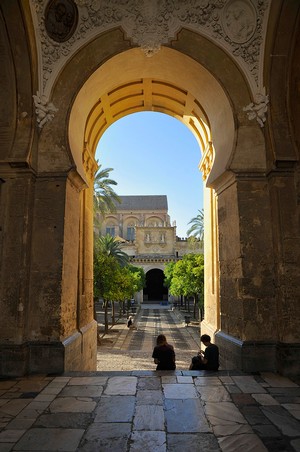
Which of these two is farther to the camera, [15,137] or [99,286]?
[99,286]

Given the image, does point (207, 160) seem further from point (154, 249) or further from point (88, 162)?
point (154, 249)

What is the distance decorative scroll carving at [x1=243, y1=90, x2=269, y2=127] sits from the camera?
642 cm

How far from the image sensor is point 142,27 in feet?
21.9

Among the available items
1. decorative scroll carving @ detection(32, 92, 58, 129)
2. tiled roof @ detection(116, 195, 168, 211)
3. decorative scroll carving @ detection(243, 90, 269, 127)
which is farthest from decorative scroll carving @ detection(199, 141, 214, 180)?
tiled roof @ detection(116, 195, 168, 211)

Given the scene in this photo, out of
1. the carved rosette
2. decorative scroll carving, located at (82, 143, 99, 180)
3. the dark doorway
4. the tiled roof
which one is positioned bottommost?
the dark doorway

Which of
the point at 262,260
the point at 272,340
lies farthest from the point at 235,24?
the point at 272,340

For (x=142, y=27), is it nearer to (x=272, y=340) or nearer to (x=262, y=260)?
(x=262, y=260)

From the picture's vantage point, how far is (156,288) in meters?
51.0

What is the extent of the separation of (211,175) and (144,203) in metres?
56.1

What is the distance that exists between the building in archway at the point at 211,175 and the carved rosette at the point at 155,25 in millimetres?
19

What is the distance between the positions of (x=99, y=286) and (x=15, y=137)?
14440 mm

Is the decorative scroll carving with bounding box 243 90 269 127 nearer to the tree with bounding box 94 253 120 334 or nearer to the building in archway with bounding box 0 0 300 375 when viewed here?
the building in archway with bounding box 0 0 300 375

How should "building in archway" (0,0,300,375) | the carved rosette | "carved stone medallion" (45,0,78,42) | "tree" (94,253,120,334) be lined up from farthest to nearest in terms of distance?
"tree" (94,253,120,334) → the carved rosette → "carved stone medallion" (45,0,78,42) → "building in archway" (0,0,300,375)

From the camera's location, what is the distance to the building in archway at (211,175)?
230 inches
